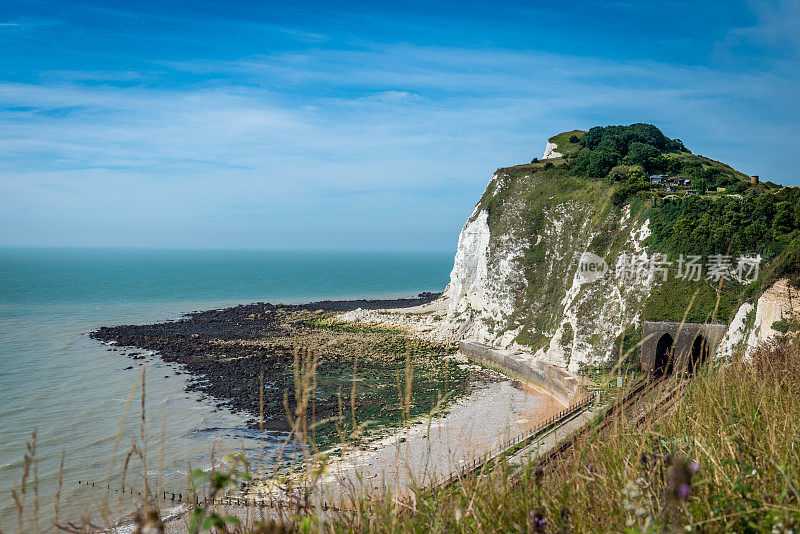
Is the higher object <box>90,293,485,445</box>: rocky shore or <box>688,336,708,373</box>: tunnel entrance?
<box>688,336,708,373</box>: tunnel entrance

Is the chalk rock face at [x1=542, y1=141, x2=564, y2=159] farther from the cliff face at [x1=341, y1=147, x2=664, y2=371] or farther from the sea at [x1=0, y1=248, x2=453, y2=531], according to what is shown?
the sea at [x1=0, y1=248, x2=453, y2=531]

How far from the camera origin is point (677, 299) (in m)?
31.0

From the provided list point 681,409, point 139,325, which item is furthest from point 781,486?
point 139,325

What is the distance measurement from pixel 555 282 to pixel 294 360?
23.5 metres

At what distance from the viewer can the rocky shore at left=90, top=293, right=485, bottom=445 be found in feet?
97.3

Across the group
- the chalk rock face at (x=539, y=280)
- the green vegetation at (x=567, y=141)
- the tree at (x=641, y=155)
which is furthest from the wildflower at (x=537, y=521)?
the green vegetation at (x=567, y=141)

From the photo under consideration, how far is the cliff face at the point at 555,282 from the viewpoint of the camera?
32.1 m

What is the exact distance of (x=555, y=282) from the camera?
43.3 m

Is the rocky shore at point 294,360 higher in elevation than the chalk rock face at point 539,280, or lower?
lower

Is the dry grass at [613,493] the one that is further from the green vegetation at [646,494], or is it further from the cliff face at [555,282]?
the cliff face at [555,282]

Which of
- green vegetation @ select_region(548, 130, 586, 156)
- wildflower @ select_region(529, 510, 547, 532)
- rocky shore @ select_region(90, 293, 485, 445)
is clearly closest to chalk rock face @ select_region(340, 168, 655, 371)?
rocky shore @ select_region(90, 293, 485, 445)

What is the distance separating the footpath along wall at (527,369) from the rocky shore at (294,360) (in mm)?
2021

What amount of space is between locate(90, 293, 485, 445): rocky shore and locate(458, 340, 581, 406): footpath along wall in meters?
2.02

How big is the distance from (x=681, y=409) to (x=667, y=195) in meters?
37.5
